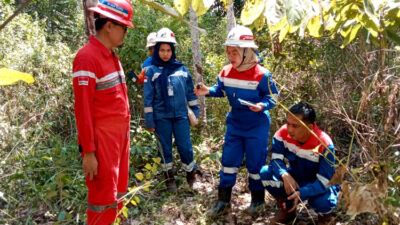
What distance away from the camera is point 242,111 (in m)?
3.47

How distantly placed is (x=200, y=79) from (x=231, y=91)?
72.6 inches

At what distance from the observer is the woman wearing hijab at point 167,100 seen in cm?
394

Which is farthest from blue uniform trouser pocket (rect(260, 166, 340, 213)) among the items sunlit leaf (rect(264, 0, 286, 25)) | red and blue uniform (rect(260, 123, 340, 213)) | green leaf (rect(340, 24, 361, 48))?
sunlit leaf (rect(264, 0, 286, 25))

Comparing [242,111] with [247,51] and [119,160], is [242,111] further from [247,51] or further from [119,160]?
[119,160]

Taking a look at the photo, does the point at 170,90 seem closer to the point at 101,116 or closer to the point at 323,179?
the point at 101,116

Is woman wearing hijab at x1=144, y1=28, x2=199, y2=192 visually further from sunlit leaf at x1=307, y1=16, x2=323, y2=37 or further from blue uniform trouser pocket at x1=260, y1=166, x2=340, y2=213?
sunlit leaf at x1=307, y1=16, x2=323, y2=37

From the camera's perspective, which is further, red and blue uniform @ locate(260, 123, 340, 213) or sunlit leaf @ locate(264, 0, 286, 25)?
red and blue uniform @ locate(260, 123, 340, 213)

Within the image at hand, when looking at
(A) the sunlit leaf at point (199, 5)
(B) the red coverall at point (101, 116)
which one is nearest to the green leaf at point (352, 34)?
(A) the sunlit leaf at point (199, 5)

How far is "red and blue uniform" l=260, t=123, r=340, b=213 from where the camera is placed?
292 cm

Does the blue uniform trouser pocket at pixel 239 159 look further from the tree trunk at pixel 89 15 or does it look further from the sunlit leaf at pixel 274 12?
the sunlit leaf at pixel 274 12

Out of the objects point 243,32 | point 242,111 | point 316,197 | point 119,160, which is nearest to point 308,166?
point 316,197

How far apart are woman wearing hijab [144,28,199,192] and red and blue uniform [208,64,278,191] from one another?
0.64 meters

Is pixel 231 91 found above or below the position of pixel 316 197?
above

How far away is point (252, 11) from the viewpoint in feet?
4.89
